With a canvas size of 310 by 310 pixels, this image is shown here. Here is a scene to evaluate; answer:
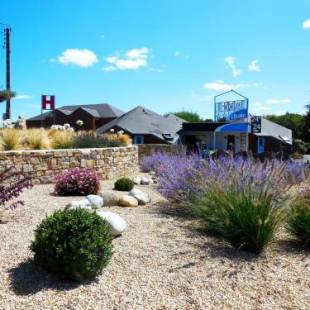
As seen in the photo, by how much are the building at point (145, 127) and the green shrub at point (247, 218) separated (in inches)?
914

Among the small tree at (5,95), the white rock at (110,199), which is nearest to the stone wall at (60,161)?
the white rock at (110,199)

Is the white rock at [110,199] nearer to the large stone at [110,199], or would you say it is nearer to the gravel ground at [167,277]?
the large stone at [110,199]

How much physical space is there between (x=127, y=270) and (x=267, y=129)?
3128cm

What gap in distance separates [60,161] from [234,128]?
19963 mm

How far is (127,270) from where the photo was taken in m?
3.78

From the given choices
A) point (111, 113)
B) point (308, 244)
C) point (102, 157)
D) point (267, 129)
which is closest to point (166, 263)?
point (308, 244)

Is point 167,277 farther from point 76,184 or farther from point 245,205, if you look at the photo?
point 76,184

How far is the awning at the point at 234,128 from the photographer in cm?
2731

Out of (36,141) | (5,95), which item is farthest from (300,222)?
(5,95)

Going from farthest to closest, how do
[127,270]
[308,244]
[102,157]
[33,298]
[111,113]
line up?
[111,113], [102,157], [308,244], [127,270], [33,298]

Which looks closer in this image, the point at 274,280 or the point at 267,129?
the point at 274,280

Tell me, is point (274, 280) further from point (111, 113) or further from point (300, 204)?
point (111, 113)

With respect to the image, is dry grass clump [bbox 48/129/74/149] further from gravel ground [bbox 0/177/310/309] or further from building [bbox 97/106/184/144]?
building [bbox 97/106/184/144]

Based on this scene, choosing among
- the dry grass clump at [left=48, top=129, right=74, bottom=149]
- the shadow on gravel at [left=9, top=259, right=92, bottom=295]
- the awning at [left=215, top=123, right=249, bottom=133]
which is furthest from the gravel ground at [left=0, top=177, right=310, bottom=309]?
the awning at [left=215, top=123, right=249, bottom=133]
